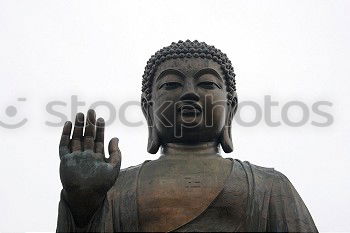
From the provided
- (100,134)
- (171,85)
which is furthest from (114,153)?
(171,85)

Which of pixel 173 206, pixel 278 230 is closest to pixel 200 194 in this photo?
pixel 173 206

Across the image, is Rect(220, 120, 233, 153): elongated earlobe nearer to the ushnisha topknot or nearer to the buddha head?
the buddha head

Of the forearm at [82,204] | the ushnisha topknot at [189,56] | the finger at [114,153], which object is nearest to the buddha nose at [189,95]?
the ushnisha topknot at [189,56]

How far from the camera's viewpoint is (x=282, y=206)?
6.70 m

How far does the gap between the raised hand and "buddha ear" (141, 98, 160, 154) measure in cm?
111

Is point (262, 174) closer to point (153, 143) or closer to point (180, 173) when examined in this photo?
point (180, 173)

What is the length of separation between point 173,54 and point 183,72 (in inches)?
11.2

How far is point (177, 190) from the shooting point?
661 centimetres

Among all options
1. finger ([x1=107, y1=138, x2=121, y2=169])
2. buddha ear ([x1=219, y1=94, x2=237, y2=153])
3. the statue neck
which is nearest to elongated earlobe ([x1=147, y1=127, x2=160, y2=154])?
the statue neck

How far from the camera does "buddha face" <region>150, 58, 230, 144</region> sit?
23.3ft

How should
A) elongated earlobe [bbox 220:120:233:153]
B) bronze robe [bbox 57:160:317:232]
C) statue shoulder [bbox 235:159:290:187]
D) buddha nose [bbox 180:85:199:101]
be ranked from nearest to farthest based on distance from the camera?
bronze robe [bbox 57:160:317:232] → statue shoulder [bbox 235:159:290:187] → buddha nose [bbox 180:85:199:101] → elongated earlobe [bbox 220:120:233:153]

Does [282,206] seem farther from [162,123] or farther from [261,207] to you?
[162,123]

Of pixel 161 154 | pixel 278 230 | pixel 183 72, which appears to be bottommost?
pixel 278 230

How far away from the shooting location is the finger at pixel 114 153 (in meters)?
6.18
